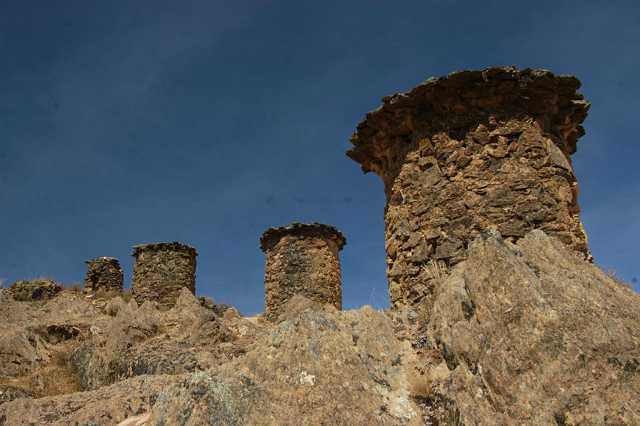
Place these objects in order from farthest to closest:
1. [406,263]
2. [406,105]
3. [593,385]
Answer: [406,105] → [406,263] → [593,385]

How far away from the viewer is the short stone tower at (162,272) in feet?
65.2

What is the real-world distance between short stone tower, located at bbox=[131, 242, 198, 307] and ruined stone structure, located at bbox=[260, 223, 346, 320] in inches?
147

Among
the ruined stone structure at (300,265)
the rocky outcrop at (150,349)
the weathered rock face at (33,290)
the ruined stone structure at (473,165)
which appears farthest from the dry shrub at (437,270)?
the weathered rock face at (33,290)

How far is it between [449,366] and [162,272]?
17496 millimetres

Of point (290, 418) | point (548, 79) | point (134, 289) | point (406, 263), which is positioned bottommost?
point (290, 418)

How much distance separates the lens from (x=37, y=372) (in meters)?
9.12

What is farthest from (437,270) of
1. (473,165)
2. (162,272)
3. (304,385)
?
(162,272)

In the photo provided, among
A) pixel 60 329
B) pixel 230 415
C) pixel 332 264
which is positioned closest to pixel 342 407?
pixel 230 415

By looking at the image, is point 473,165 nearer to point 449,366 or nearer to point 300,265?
point 449,366

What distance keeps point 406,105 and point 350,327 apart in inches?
120

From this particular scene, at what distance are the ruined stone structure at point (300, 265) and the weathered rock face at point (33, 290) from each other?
990cm

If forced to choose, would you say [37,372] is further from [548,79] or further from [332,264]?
[332,264]

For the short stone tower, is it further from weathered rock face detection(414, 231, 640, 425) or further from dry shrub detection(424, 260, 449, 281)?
weathered rock face detection(414, 231, 640, 425)

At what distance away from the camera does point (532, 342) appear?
3.78 m
